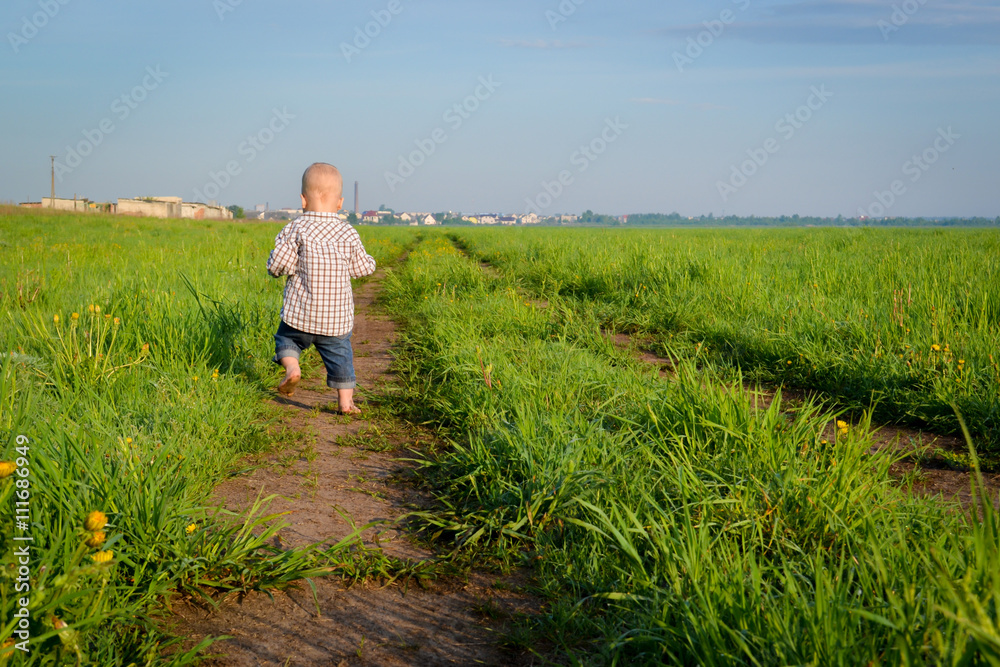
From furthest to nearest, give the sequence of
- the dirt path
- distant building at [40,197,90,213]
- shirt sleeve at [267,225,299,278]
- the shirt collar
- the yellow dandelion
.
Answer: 1. distant building at [40,197,90,213]
2. the shirt collar
3. shirt sleeve at [267,225,299,278]
4. the dirt path
5. the yellow dandelion

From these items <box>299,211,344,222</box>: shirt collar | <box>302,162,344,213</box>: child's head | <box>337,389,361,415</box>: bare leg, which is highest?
<box>302,162,344,213</box>: child's head

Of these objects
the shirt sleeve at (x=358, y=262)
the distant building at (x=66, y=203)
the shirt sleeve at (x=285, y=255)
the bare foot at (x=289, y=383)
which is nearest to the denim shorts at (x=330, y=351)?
the bare foot at (x=289, y=383)

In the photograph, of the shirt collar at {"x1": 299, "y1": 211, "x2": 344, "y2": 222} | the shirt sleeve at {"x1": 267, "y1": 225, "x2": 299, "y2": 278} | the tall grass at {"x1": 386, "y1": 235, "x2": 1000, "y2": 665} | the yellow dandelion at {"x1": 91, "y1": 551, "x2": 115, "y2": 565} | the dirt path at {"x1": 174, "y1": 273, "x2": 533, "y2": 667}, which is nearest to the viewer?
the tall grass at {"x1": 386, "y1": 235, "x2": 1000, "y2": 665}

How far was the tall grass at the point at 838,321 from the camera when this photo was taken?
12.5ft

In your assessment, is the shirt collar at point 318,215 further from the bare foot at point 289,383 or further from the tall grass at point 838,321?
the tall grass at point 838,321

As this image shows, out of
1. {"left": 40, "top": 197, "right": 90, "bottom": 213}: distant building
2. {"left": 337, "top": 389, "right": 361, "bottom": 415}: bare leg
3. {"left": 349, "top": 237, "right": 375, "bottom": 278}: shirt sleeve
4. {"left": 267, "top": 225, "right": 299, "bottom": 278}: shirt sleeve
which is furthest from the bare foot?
{"left": 40, "top": 197, "right": 90, "bottom": 213}: distant building

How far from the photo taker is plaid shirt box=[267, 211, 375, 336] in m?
3.89

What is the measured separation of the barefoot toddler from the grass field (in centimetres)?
40

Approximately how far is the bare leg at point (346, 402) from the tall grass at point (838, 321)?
72.3 inches

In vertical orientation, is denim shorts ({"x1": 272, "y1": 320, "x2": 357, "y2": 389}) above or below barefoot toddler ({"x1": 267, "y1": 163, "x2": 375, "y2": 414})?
below

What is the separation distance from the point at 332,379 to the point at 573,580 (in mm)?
2330

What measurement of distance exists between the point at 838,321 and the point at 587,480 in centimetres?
348

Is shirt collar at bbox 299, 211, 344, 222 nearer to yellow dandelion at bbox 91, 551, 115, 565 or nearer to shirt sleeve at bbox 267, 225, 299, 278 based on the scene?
shirt sleeve at bbox 267, 225, 299, 278

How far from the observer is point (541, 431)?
9.41ft
